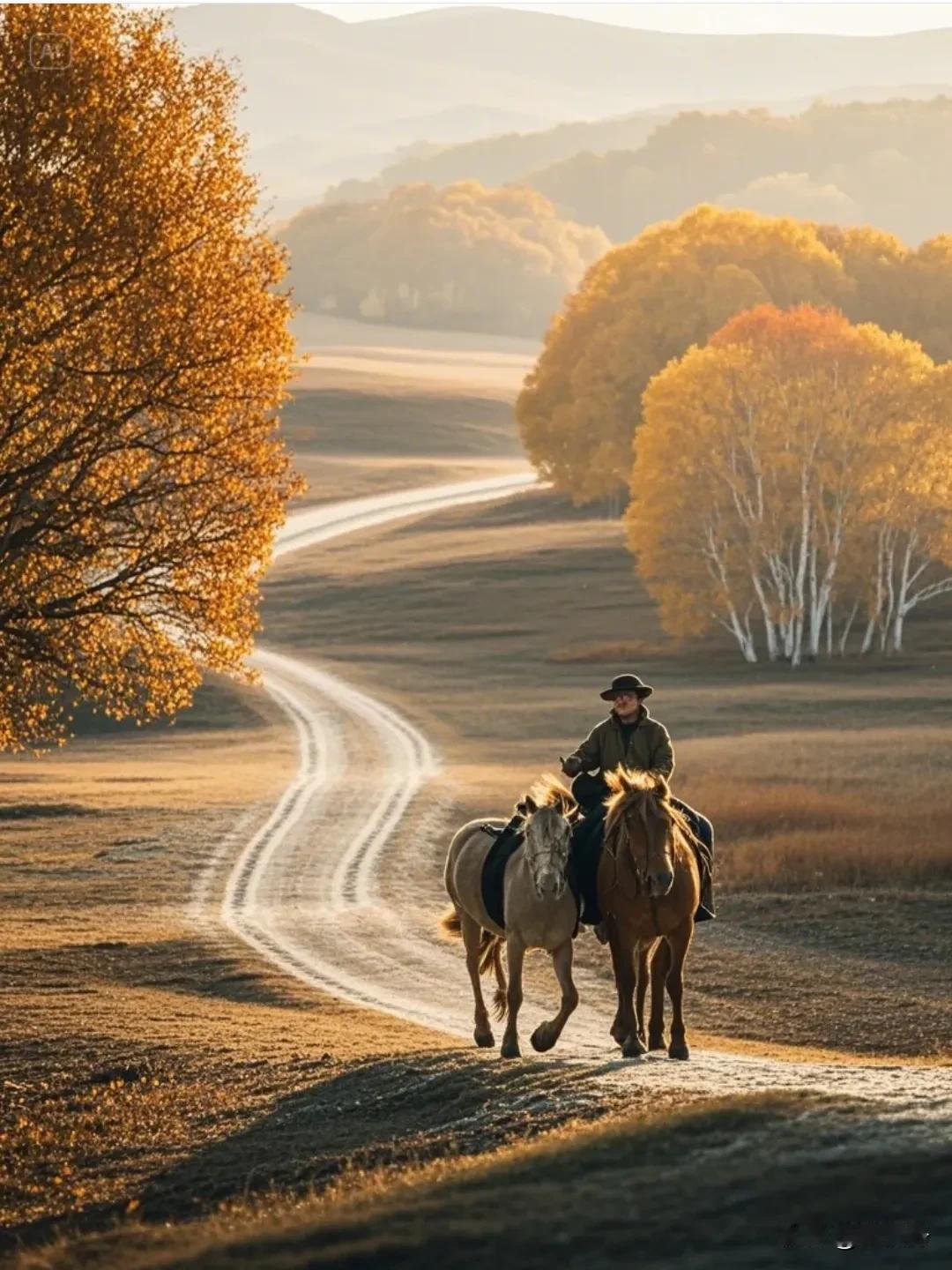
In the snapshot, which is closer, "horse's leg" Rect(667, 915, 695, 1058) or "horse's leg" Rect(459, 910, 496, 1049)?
"horse's leg" Rect(667, 915, 695, 1058)

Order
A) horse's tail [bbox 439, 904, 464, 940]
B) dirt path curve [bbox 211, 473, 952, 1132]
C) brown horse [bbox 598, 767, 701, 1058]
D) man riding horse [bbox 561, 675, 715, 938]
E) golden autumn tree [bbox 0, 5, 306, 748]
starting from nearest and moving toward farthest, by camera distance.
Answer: dirt path curve [bbox 211, 473, 952, 1132], brown horse [bbox 598, 767, 701, 1058], man riding horse [bbox 561, 675, 715, 938], horse's tail [bbox 439, 904, 464, 940], golden autumn tree [bbox 0, 5, 306, 748]

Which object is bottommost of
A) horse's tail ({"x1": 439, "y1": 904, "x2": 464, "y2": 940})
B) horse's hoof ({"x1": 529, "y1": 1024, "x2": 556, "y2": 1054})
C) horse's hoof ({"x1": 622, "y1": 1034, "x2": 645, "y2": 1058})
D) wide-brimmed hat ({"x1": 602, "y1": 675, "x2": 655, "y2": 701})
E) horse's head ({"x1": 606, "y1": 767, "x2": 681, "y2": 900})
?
horse's hoof ({"x1": 622, "y1": 1034, "x2": 645, "y2": 1058})

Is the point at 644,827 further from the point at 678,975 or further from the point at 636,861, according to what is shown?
the point at 678,975

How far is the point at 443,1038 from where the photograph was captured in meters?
25.2

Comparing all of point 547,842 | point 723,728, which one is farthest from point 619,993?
point 723,728

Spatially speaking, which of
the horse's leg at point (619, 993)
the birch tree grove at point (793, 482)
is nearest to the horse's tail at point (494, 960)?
the horse's leg at point (619, 993)

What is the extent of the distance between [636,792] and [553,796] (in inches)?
39.1

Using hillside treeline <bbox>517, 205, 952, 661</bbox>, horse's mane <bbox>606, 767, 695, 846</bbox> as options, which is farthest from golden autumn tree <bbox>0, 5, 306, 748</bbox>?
hillside treeline <bbox>517, 205, 952, 661</bbox>

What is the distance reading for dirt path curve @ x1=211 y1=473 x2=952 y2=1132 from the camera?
18.0 m

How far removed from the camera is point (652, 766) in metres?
20.6

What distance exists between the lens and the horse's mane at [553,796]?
65.6 ft

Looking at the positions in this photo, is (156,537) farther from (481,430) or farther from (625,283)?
(481,430)

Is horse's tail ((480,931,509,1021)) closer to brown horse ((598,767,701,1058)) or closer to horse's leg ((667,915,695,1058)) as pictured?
brown horse ((598,767,701,1058))

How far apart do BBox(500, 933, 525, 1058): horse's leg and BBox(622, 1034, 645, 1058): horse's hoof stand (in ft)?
3.44
